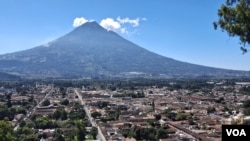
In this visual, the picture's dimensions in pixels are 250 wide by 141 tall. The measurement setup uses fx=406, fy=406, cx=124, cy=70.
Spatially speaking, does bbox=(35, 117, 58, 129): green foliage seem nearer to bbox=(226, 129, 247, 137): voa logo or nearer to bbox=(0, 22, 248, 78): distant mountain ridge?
bbox=(226, 129, 247, 137): voa logo

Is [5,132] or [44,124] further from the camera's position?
[44,124]

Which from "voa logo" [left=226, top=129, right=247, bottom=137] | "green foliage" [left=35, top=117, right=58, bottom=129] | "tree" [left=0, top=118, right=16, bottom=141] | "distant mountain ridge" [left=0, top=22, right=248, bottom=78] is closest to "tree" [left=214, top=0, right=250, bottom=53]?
"voa logo" [left=226, top=129, right=247, bottom=137]

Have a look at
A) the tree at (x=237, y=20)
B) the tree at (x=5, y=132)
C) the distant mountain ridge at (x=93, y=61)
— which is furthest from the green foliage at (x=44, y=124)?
the distant mountain ridge at (x=93, y=61)

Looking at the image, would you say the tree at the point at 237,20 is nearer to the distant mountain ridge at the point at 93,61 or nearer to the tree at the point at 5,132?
the tree at the point at 5,132

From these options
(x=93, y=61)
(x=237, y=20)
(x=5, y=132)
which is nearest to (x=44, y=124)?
(x=5, y=132)

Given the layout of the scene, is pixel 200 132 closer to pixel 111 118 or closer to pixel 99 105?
pixel 111 118

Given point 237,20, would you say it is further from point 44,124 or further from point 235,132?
point 44,124
